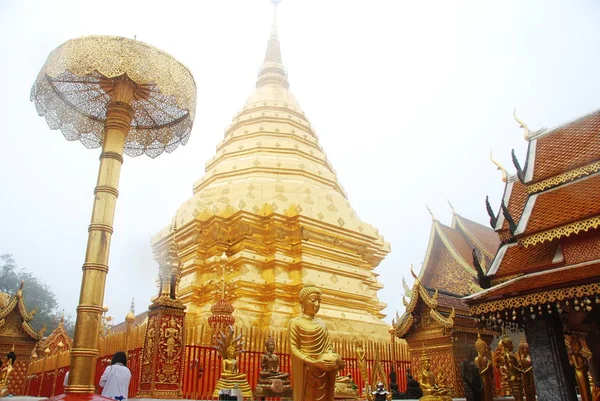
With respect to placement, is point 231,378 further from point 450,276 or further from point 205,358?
point 450,276

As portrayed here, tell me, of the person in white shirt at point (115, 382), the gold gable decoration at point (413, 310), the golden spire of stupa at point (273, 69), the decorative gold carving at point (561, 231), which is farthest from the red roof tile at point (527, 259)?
the golden spire of stupa at point (273, 69)

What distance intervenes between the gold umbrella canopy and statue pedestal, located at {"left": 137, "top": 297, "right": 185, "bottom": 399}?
2163 mm

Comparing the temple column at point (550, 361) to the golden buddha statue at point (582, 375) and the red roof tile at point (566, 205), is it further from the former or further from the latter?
the red roof tile at point (566, 205)

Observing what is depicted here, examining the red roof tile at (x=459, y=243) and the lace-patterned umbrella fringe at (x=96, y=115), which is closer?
the lace-patterned umbrella fringe at (x=96, y=115)

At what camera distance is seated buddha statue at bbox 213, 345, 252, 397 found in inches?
254

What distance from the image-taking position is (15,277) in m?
32.7

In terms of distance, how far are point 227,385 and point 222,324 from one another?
4.79ft

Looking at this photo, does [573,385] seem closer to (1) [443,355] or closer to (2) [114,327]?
(1) [443,355]

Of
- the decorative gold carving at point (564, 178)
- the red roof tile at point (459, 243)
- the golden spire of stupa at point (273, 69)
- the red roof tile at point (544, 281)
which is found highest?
the golden spire of stupa at point (273, 69)

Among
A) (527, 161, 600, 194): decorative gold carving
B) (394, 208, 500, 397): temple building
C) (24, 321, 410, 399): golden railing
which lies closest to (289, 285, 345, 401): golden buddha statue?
(24, 321, 410, 399): golden railing

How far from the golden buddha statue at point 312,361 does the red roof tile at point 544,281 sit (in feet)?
8.75

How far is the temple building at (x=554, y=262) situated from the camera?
5.89 meters

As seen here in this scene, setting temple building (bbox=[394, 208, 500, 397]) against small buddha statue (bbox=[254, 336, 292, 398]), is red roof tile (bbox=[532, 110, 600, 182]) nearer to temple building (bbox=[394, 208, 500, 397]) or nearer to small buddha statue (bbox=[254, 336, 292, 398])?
temple building (bbox=[394, 208, 500, 397])

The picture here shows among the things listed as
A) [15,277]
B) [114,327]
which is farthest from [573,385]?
[15,277]
